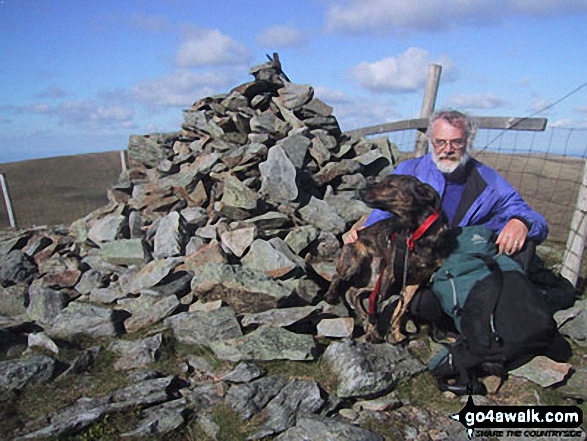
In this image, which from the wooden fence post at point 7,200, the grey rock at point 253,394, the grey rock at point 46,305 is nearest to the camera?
the grey rock at point 253,394

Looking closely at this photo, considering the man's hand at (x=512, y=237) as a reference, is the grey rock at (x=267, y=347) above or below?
below

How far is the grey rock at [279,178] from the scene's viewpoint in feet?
22.5

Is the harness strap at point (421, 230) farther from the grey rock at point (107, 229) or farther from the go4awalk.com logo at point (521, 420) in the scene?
the grey rock at point (107, 229)

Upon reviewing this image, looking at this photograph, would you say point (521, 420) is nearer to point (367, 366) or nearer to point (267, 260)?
point (367, 366)

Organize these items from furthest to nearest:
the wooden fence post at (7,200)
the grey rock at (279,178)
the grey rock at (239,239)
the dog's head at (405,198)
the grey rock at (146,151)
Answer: the wooden fence post at (7,200), the grey rock at (146,151), the grey rock at (279,178), the grey rock at (239,239), the dog's head at (405,198)

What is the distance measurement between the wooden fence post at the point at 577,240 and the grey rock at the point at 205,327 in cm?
465

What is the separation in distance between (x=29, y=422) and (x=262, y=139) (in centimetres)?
533

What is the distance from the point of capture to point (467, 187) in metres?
4.71

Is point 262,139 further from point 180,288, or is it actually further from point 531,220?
point 531,220

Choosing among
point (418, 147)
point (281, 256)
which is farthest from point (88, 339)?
point (418, 147)

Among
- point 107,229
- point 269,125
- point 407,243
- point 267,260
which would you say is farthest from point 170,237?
point 407,243

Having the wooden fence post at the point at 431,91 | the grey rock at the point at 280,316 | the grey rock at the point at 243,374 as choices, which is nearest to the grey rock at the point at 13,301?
the grey rock at the point at 280,316

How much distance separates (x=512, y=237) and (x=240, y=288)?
3.02m

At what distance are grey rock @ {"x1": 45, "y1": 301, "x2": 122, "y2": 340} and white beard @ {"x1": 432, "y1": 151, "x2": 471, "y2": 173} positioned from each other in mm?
4186
